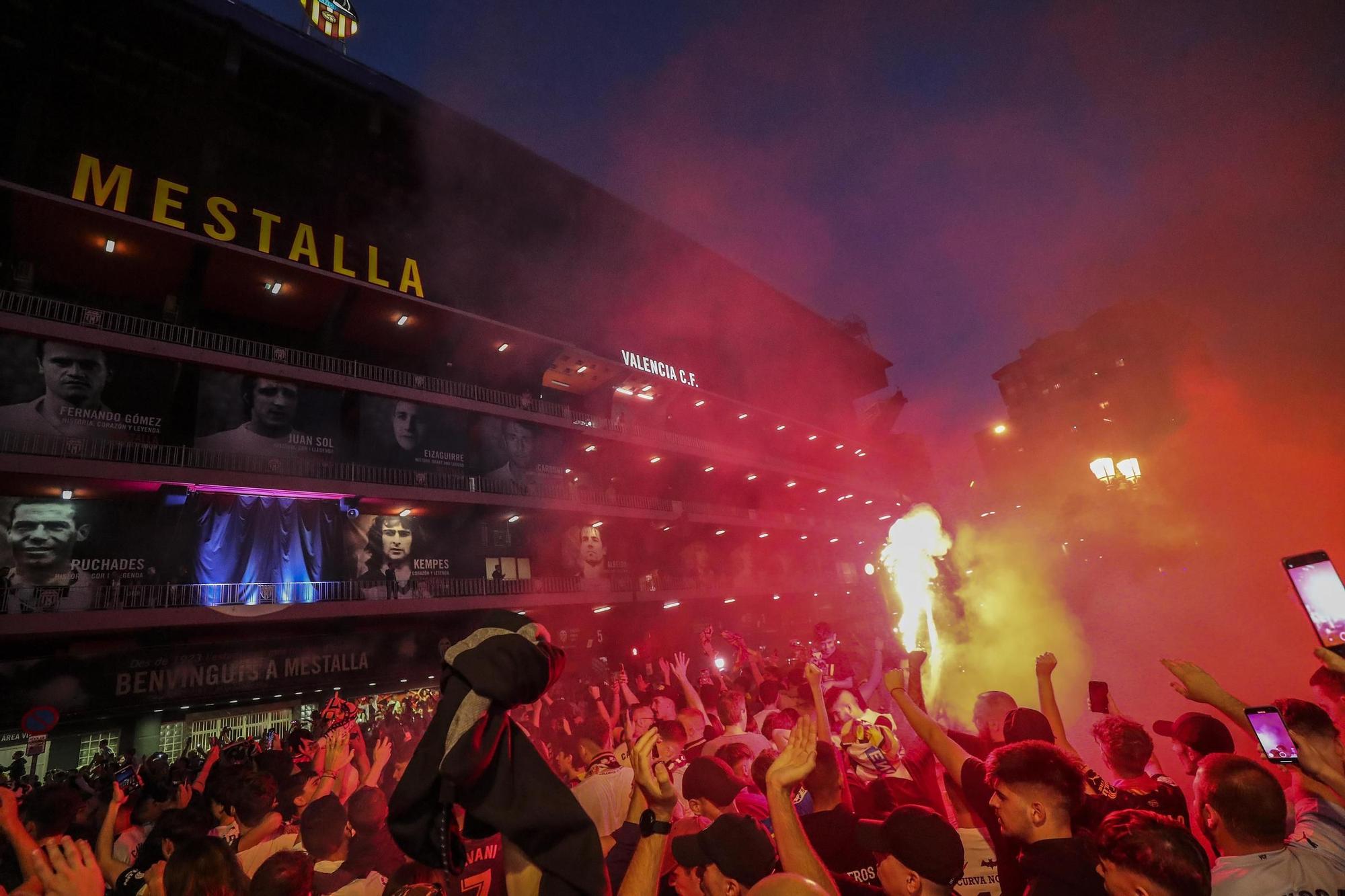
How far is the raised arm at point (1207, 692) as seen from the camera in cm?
299

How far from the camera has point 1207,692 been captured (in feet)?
9.98

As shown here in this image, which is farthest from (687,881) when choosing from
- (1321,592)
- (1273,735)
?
(1321,592)

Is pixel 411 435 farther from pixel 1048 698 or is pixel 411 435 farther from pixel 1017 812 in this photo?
pixel 1017 812

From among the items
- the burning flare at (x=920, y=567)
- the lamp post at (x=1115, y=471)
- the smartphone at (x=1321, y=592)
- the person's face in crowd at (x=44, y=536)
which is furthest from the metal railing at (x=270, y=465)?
the smartphone at (x=1321, y=592)

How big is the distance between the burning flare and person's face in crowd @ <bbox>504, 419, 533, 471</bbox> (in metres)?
12.3

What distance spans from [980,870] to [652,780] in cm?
215

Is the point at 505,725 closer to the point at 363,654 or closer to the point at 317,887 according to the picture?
the point at 317,887

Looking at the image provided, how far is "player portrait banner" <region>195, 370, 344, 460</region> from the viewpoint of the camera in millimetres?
14508

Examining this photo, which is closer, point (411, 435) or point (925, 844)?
point (925, 844)

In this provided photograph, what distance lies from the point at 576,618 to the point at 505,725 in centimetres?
1995

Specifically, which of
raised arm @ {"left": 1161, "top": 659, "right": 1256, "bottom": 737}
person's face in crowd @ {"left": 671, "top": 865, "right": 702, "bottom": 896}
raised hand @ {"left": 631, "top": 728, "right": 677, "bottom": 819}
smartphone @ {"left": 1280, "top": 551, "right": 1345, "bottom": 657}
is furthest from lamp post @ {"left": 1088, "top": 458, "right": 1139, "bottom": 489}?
raised hand @ {"left": 631, "top": 728, "right": 677, "bottom": 819}

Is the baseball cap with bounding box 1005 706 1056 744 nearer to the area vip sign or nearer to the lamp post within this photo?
the lamp post

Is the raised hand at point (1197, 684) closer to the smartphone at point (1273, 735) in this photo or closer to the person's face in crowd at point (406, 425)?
the smartphone at point (1273, 735)

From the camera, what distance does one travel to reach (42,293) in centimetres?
1393
